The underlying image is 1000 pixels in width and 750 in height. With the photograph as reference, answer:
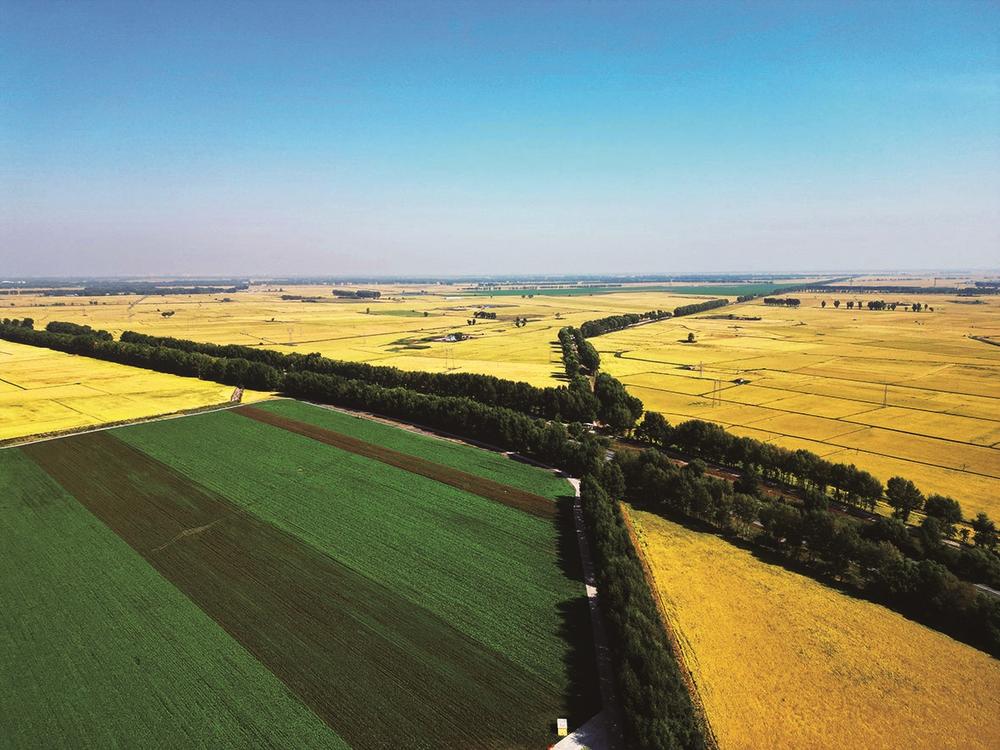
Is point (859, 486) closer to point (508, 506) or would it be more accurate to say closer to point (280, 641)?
point (508, 506)

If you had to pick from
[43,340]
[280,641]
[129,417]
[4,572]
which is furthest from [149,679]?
[43,340]

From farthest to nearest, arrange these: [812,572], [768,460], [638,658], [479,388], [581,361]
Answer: [581,361]
[479,388]
[768,460]
[812,572]
[638,658]

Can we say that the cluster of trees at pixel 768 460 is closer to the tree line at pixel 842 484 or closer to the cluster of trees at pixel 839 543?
the tree line at pixel 842 484

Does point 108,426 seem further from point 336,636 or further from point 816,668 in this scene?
point 816,668

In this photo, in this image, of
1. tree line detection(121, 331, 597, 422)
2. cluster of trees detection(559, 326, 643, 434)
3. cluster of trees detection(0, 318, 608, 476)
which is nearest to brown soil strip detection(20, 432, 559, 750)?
cluster of trees detection(0, 318, 608, 476)

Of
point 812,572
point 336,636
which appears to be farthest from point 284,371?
point 812,572

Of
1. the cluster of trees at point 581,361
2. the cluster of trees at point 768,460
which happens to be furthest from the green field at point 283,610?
the cluster of trees at point 581,361

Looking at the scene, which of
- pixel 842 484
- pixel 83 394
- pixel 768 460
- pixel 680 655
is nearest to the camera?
pixel 680 655

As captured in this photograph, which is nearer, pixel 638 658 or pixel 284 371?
pixel 638 658
